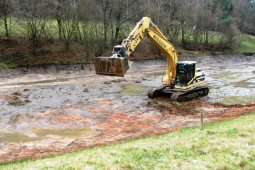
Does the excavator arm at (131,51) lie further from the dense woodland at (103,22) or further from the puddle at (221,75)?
the dense woodland at (103,22)

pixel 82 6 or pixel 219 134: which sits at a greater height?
pixel 82 6

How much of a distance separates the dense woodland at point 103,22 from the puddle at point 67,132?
24.7 metres

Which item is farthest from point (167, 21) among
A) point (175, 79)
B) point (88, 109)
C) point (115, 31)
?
point (88, 109)

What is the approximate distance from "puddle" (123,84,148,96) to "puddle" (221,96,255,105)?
6.54 m

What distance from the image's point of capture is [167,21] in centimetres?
5356

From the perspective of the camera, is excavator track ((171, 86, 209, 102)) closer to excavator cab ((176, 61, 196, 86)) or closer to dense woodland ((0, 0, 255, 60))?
excavator cab ((176, 61, 196, 86))

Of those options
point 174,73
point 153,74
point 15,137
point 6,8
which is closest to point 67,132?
point 15,137

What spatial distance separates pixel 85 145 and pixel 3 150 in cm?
347

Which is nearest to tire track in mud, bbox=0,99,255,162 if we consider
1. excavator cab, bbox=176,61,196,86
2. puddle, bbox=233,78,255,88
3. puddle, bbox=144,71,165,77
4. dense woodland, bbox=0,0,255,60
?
excavator cab, bbox=176,61,196,86

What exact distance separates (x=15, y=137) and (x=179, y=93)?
11397mm

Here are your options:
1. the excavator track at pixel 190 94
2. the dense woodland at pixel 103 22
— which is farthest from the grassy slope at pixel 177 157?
the dense woodland at pixel 103 22

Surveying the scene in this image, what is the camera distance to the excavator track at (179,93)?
79.4ft

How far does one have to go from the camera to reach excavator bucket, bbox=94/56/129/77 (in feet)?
62.1

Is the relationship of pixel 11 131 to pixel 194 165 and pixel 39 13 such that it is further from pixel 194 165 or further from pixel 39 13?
pixel 39 13
